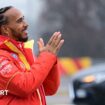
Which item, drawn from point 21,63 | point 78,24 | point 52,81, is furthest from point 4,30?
point 78,24

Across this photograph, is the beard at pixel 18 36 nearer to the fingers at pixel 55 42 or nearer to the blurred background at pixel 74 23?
the fingers at pixel 55 42

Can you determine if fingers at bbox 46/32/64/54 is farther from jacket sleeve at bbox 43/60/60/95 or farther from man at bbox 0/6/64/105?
jacket sleeve at bbox 43/60/60/95

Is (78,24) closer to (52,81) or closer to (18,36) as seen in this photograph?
(52,81)

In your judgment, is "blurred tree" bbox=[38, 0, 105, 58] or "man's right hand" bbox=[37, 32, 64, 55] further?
"blurred tree" bbox=[38, 0, 105, 58]

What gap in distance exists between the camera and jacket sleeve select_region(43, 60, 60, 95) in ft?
14.3

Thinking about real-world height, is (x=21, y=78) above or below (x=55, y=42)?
below

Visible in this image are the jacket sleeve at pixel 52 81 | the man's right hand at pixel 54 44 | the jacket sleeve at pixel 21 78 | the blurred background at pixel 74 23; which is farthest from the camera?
the blurred background at pixel 74 23

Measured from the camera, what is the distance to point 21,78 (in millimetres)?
4145

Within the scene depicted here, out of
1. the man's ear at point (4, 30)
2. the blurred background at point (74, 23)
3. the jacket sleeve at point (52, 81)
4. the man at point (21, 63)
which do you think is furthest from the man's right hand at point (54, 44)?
the blurred background at point (74, 23)

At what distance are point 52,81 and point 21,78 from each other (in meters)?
0.35

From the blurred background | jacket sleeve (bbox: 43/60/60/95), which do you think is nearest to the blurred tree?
the blurred background

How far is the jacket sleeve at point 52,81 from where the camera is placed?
4.37 metres

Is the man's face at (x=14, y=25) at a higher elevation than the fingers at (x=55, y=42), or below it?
higher

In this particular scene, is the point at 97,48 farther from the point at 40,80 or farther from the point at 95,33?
the point at 40,80
